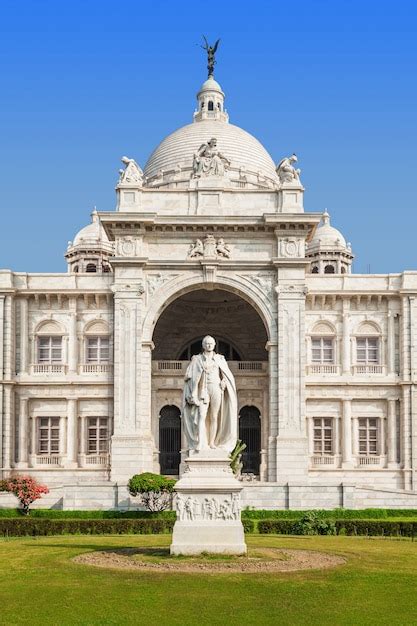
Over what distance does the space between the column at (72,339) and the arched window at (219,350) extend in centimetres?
876

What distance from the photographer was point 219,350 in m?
63.5

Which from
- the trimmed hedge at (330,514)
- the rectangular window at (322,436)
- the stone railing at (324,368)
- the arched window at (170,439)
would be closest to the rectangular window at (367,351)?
the stone railing at (324,368)

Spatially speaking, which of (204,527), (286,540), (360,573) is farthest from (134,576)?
(286,540)

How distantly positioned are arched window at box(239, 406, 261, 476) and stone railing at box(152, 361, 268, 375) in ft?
7.90

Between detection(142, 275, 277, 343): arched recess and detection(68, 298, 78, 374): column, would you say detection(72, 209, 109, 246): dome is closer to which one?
detection(68, 298, 78, 374): column

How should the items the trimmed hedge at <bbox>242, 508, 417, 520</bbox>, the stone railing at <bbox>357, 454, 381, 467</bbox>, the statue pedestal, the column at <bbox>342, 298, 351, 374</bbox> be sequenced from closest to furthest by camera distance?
the statue pedestal, the trimmed hedge at <bbox>242, 508, 417, 520</bbox>, the stone railing at <bbox>357, 454, 381, 467</bbox>, the column at <bbox>342, 298, 351, 374</bbox>

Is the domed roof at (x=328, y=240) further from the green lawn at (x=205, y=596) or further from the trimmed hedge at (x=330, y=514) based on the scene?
the green lawn at (x=205, y=596)

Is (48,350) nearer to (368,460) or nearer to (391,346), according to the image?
(368,460)

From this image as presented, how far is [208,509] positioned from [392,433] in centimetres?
3453

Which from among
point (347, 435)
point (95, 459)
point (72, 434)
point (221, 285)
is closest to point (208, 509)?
point (221, 285)

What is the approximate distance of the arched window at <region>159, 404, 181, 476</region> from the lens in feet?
191

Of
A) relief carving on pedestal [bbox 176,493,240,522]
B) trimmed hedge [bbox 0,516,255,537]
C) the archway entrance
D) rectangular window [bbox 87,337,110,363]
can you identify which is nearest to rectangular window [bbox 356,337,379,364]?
the archway entrance

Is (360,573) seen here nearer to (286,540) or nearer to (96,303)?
(286,540)

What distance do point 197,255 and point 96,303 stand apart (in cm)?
685
